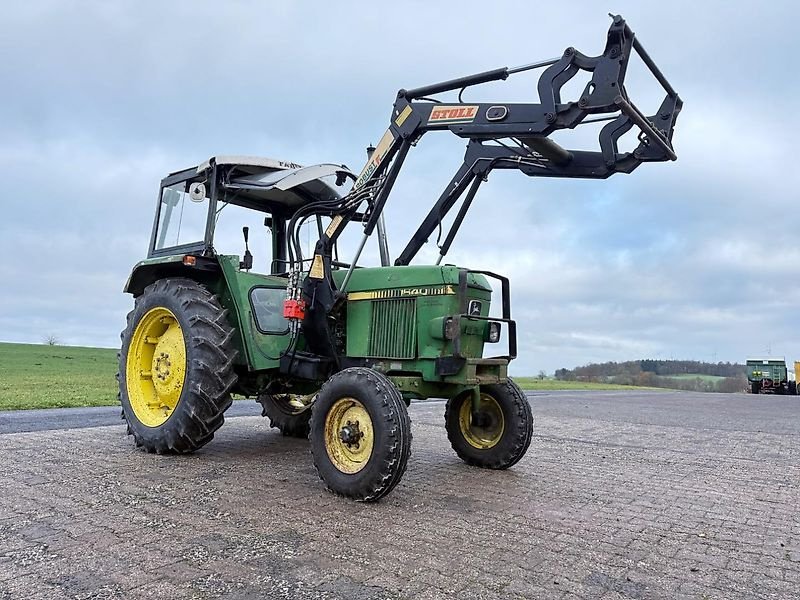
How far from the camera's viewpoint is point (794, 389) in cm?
4422

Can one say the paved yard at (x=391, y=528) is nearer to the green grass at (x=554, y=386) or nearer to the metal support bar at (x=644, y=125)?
the metal support bar at (x=644, y=125)

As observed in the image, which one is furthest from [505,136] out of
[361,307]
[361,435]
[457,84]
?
[361,435]

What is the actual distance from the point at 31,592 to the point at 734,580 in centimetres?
351

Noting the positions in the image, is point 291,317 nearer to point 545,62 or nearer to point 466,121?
point 466,121

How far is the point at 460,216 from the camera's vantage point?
6.80 m

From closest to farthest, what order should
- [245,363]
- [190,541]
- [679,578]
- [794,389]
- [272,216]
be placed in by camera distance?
1. [679,578]
2. [190,541]
3. [245,363]
4. [272,216]
5. [794,389]

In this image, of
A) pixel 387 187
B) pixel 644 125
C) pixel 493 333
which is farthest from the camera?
pixel 493 333

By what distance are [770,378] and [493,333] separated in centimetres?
4603

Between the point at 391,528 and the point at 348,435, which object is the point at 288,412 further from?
the point at 391,528

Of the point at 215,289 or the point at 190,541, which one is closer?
the point at 190,541

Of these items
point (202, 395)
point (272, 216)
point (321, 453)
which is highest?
point (272, 216)

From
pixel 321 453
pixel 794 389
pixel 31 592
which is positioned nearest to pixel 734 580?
pixel 321 453

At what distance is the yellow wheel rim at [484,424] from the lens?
6484mm

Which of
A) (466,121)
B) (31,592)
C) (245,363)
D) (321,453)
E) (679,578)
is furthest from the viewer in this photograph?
(245,363)
